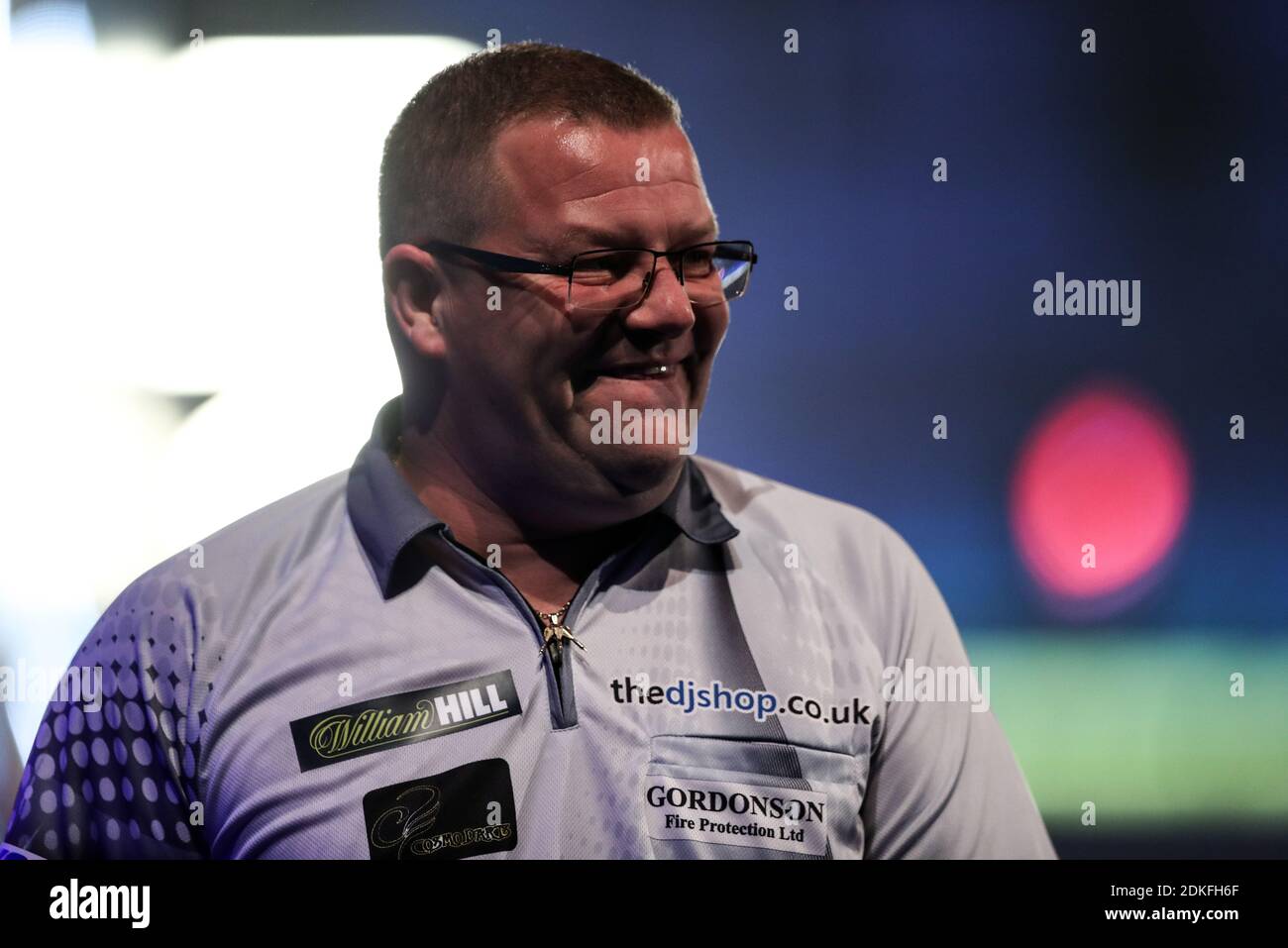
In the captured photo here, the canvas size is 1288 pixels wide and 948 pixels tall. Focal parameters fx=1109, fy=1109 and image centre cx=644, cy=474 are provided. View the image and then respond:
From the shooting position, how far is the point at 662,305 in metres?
1.79

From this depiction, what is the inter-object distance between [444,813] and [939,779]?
83cm

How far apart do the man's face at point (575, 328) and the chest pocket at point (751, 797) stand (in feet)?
1.41

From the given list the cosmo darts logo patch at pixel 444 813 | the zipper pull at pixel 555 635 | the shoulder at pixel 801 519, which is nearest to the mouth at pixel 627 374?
the shoulder at pixel 801 519

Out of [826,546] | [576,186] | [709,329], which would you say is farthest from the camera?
[826,546]

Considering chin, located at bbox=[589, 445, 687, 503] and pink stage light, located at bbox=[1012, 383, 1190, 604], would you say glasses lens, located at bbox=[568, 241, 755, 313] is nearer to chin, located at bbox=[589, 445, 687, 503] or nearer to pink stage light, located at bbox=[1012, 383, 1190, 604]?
chin, located at bbox=[589, 445, 687, 503]

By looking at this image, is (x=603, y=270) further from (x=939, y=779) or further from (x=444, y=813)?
(x=939, y=779)

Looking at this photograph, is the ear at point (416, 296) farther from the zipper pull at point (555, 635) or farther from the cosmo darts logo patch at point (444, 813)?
the cosmo darts logo patch at point (444, 813)

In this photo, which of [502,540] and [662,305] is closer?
[662,305]

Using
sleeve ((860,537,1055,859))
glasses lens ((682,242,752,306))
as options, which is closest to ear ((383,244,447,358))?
glasses lens ((682,242,752,306))

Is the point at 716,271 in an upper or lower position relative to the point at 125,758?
upper

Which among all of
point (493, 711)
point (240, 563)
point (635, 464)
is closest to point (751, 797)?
point (493, 711)
